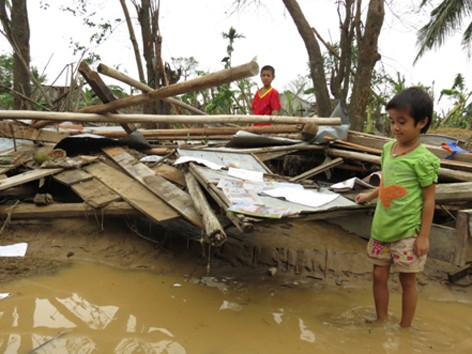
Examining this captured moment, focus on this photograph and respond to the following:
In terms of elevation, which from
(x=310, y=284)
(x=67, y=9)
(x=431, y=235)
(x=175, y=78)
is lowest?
(x=310, y=284)

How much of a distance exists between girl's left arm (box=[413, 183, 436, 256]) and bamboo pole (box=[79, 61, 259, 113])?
1.44 meters

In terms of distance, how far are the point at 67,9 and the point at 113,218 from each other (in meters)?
10.1

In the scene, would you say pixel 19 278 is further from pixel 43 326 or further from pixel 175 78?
pixel 175 78

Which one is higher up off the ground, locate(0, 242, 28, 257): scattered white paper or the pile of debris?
the pile of debris

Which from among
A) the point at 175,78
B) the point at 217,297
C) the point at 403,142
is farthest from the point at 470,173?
the point at 175,78

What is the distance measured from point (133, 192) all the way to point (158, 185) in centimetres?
23

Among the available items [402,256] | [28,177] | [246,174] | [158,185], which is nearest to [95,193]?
[158,185]

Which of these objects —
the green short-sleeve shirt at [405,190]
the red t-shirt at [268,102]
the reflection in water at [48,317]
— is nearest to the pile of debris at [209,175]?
the green short-sleeve shirt at [405,190]

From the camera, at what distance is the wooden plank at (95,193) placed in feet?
11.4

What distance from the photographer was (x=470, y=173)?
3400mm

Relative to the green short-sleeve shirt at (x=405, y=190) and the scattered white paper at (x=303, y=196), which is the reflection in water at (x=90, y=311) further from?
the green short-sleeve shirt at (x=405, y=190)

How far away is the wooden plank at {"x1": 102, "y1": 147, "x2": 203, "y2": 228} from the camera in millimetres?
3047

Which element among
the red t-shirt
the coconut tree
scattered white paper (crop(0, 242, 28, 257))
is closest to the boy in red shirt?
the red t-shirt

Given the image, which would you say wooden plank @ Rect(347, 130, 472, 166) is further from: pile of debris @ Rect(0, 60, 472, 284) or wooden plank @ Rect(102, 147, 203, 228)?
wooden plank @ Rect(102, 147, 203, 228)
